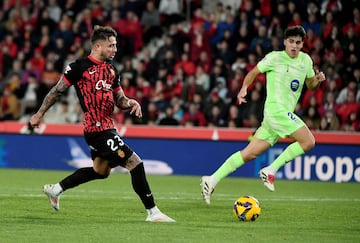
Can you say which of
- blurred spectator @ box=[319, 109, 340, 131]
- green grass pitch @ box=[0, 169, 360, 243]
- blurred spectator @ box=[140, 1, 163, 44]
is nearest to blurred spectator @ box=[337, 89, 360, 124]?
blurred spectator @ box=[319, 109, 340, 131]

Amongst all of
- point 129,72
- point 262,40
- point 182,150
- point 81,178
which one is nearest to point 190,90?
point 129,72

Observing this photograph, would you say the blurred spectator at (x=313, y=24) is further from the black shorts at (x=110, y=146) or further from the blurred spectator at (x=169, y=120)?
the black shorts at (x=110, y=146)

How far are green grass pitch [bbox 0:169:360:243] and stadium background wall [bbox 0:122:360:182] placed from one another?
1320mm

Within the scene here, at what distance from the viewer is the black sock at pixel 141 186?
955cm

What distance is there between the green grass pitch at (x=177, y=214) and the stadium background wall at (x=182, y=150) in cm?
132

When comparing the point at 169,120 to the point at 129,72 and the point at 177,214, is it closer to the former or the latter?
the point at 129,72

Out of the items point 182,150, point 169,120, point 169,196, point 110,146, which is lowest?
point 182,150

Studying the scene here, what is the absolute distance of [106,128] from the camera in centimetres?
973

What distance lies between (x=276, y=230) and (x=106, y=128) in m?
2.12

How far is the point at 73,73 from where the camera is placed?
383 inches

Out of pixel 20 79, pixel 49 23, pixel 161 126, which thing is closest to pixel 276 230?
pixel 161 126

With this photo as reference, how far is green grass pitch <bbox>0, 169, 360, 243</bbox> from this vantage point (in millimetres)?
8500

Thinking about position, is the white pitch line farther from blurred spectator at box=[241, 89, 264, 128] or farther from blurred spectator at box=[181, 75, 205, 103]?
blurred spectator at box=[181, 75, 205, 103]

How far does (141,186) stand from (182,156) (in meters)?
8.38
